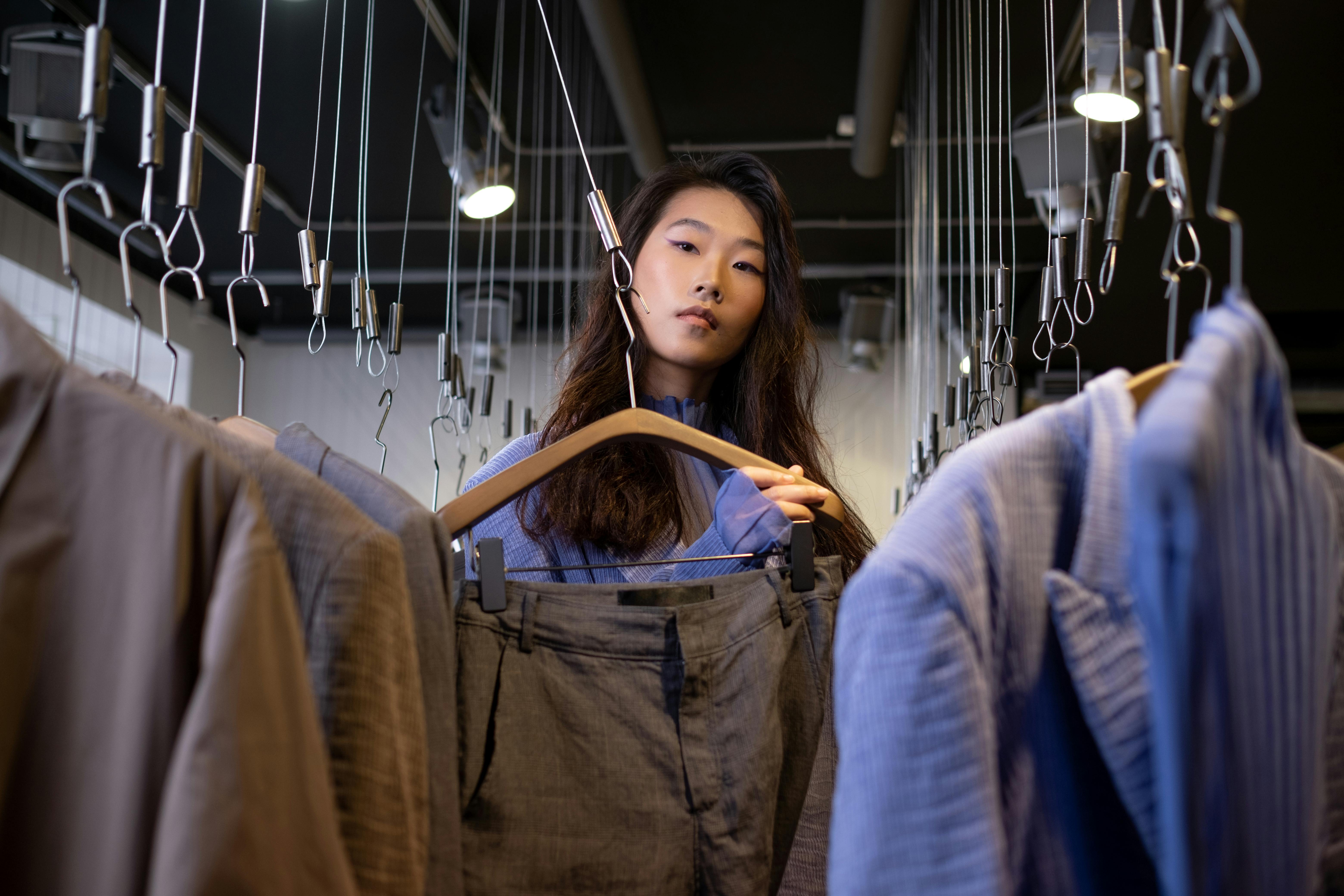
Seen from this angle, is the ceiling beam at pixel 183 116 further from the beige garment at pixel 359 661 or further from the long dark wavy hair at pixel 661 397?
the beige garment at pixel 359 661

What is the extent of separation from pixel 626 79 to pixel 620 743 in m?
3.07

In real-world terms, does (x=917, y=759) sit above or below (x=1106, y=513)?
below

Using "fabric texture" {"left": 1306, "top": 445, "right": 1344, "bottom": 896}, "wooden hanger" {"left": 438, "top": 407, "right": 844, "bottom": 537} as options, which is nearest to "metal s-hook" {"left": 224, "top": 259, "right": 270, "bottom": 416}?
"wooden hanger" {"left": 438, "top": 407, "right": 844, "bottom": 537}

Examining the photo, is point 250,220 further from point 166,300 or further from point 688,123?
point 688,123

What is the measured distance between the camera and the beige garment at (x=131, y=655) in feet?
2.25

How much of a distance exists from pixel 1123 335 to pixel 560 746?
5629 mm

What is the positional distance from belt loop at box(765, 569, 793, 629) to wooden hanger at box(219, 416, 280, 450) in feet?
1.68

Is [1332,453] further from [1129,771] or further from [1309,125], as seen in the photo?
[1309,125]

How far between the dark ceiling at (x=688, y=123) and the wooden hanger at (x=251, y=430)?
232 cm

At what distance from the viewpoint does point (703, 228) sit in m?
1.66

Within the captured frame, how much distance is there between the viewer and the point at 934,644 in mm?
674

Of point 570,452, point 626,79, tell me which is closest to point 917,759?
point 570,452

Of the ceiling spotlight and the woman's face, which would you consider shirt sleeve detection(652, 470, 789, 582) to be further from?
the ceiling spotlight

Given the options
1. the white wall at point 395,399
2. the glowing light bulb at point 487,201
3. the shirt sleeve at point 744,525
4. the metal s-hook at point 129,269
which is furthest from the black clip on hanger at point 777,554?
the white wall at point 395,399
